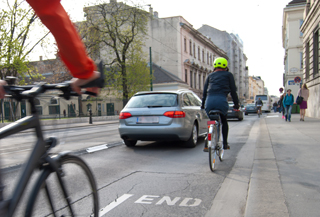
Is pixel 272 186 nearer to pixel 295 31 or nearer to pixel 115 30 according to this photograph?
pixel 115 30

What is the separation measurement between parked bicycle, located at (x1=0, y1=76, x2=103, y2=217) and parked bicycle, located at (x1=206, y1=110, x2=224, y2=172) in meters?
2.86

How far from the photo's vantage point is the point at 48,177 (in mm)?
1776

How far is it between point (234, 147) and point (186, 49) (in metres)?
40.4

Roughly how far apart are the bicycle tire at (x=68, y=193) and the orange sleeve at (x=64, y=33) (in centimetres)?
69

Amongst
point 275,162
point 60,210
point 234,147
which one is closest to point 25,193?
point 60,210

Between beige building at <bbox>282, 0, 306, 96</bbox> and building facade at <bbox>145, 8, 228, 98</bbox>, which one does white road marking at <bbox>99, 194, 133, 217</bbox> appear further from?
building facade at <bbox>145, 8, 228, 98</bbox>

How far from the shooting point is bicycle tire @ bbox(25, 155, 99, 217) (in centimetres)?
166

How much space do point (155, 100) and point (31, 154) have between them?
5.63 m

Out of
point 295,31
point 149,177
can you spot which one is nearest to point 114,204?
point 149,177

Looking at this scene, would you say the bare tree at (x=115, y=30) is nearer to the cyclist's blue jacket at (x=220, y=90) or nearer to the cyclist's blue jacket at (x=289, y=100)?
the cyclist's blue jacket at (x=289, y=100)

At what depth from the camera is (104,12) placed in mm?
32094

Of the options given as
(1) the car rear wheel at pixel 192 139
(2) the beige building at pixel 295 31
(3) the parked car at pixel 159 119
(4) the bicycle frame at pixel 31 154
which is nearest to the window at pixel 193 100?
(3) the parked car at pixel 159 119

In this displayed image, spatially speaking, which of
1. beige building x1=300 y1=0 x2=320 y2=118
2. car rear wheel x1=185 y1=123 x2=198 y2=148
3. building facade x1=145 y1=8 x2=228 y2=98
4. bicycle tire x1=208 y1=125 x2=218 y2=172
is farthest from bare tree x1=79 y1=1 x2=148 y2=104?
bicycle tire x1=208 y1=125 x2=218 y2=172

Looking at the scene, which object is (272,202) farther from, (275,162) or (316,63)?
(316,63)
